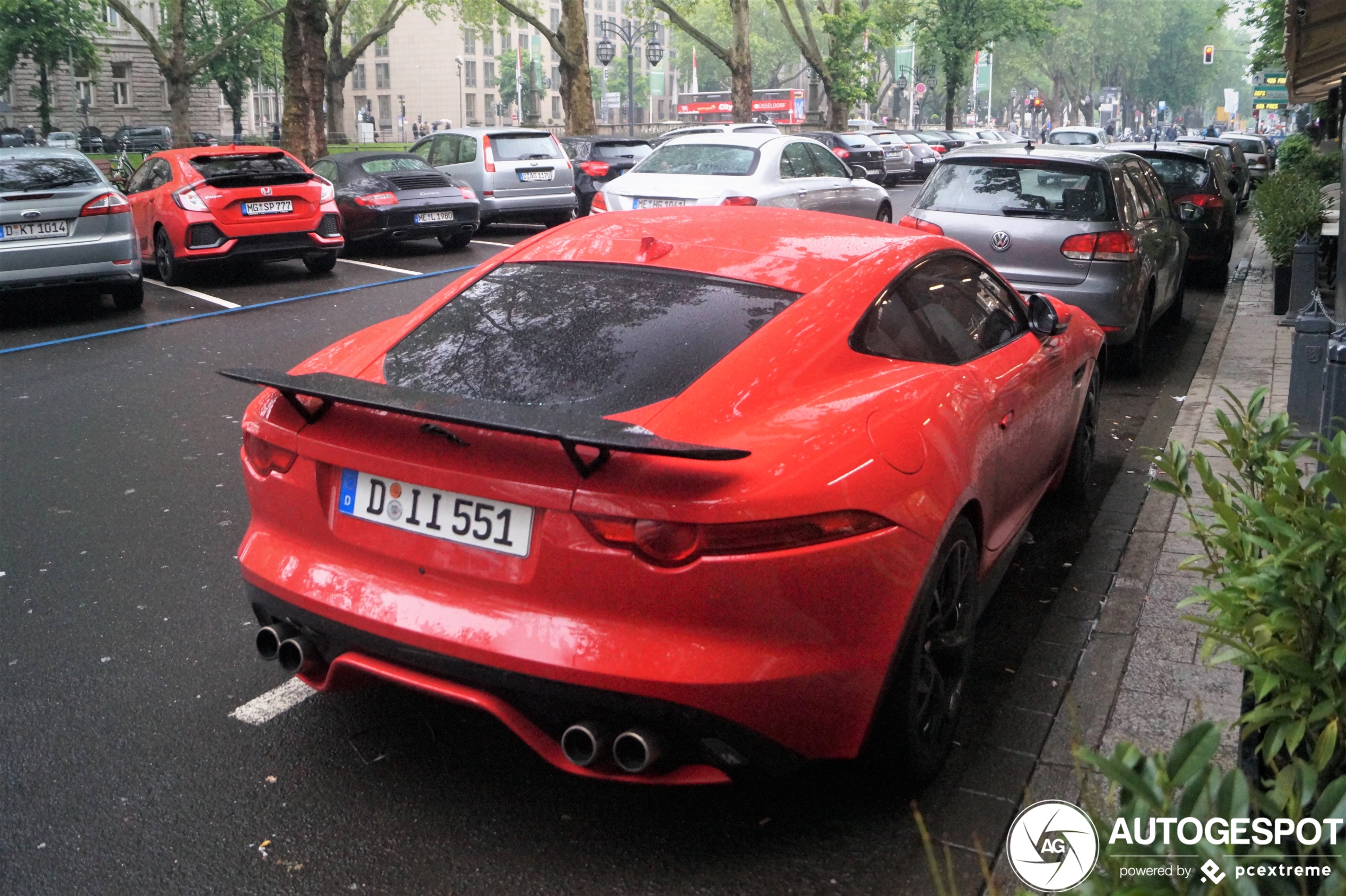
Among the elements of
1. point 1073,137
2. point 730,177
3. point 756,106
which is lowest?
point 730,177

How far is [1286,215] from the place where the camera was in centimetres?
1284

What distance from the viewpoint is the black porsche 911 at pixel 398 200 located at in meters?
16.8

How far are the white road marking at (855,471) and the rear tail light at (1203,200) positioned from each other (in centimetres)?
1243

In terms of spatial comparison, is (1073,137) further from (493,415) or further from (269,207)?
(493,415)

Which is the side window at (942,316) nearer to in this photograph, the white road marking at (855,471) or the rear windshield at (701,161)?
the white road marking at (855,471)

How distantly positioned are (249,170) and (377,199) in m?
2.85

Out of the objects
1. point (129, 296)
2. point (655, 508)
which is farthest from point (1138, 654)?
point (129, 296)

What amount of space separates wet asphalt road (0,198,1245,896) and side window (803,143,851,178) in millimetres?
10487

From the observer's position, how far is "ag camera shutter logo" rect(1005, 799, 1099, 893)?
181cm

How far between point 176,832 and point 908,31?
286 ft

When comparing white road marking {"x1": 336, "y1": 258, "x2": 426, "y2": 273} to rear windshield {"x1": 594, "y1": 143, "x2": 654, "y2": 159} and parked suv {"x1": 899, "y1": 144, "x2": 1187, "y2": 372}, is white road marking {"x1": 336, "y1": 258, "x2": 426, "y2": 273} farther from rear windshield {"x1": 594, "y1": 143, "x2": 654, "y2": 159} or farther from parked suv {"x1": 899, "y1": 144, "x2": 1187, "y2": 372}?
parked suv {"x1": 899, "y1": 144, "x2": 1187, "y2": 372}

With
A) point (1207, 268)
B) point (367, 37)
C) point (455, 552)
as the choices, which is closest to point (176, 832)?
point (455, 552)

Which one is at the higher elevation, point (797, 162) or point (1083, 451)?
point (797, 162)

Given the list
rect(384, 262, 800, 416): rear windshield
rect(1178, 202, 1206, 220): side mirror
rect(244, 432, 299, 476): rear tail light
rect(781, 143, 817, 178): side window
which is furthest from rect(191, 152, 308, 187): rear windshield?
rect(244, 432, 299, 476): rear tail light
